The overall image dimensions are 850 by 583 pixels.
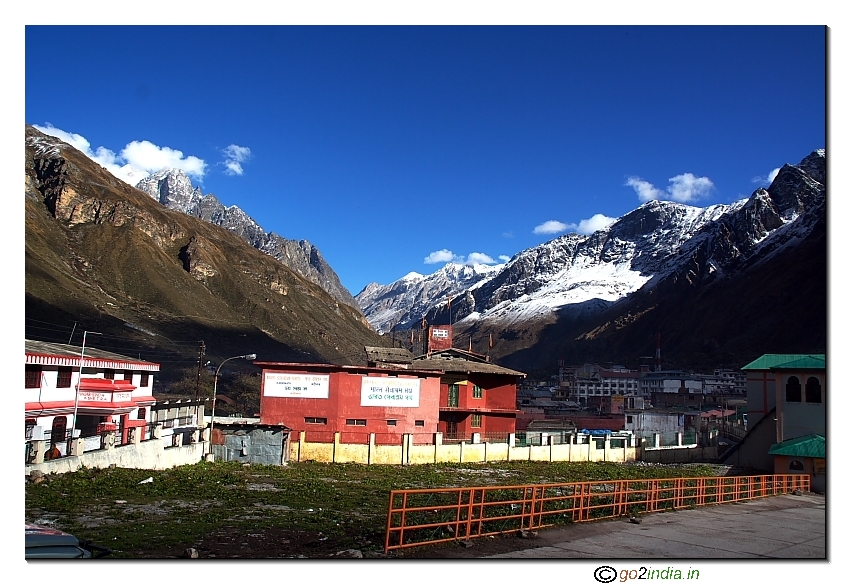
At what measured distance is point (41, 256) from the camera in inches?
4126

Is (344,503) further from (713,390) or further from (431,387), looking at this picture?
(713,390)

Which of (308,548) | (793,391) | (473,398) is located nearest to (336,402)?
(473,398)

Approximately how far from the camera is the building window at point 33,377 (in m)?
32.2

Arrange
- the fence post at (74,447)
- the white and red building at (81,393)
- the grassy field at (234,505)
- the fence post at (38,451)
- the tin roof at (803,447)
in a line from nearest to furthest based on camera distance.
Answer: the grassy field at (234,505)
the fence post at (38,451)
the fence post at (74,447)
the tin roof at (803,447)
the white and red building at (81,393)

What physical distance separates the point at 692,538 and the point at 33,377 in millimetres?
29298

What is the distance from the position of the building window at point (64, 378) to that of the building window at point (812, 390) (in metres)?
35.8

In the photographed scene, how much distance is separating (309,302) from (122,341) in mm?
83412

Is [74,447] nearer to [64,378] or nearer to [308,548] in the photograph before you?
[64,378]

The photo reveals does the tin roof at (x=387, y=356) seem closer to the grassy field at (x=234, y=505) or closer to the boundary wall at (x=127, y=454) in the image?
the grassy field at (x=234, y=505)

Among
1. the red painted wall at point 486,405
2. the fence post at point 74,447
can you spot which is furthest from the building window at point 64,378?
the red painted wall at point 486,405

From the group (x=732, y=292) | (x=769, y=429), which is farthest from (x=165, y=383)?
(x=732, y=292)
